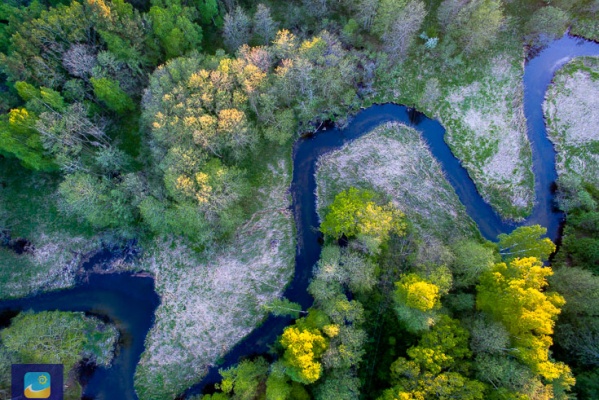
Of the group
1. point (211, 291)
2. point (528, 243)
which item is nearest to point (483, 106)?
point (528, 243)

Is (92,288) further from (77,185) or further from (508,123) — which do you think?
(508,123)

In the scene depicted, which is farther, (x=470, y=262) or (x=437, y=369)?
(x=470, y=262)

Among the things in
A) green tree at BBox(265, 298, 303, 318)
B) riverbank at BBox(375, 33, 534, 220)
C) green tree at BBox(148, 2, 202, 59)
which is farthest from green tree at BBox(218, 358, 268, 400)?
green tree at BBox(148, 2, 202, 59)

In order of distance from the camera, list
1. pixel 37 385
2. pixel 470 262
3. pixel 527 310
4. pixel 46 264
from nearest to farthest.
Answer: pixel 527 310 < pixel 470 262 < pixel 37 385 < pixel 46 264

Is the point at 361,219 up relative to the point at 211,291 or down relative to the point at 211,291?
up

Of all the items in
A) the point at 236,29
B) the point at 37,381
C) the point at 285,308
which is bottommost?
the point at 37,381

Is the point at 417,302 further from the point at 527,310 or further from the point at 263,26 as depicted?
the point at 263,26

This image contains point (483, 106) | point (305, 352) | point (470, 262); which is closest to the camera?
point (305, 352)
